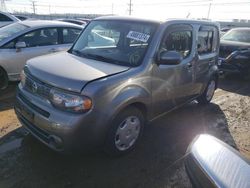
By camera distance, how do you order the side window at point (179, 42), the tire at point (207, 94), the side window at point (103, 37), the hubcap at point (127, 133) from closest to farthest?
the hubcap at point (127, 133) < the side window at point (179, 42) < the side window at point (103, 37) < the tire at point (207, 94)

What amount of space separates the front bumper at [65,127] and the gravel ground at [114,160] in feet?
1.33

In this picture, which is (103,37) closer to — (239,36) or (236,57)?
(236,57)

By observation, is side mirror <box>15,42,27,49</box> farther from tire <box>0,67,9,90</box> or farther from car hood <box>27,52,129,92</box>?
car hood <box>27,52,129,92</box>

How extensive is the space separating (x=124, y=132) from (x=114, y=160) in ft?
1.38

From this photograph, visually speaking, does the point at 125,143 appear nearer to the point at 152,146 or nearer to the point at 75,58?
the point at 152,146

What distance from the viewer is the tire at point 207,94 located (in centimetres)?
609

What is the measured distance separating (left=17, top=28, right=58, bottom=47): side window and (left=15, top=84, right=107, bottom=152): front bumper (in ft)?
11.4

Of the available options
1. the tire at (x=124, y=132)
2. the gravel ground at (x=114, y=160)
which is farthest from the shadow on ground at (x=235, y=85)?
the tire at (x=124, y=132)

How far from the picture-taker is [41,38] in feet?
21.9

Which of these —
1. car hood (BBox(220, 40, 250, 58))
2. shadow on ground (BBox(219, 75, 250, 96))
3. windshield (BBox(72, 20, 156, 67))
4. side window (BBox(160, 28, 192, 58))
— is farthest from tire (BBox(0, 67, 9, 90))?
car hood (BBox(220, 40, 250, 58))

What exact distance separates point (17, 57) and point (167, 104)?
3722 millimetres

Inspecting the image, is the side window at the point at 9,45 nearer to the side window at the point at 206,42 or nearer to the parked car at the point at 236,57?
the side window at the point at 206,42

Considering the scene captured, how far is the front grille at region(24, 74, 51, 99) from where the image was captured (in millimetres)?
3279

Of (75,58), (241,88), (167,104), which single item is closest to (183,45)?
(167,104)
